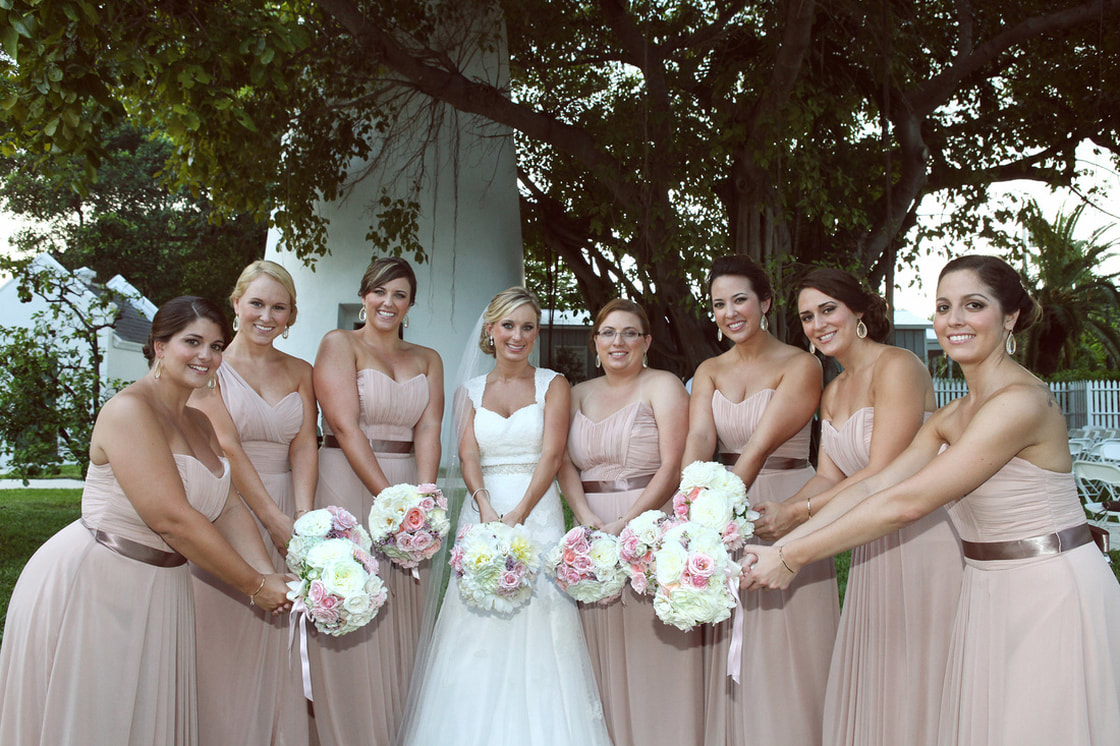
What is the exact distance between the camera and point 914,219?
13.6 metres

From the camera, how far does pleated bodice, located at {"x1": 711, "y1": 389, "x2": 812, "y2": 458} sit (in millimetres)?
4441

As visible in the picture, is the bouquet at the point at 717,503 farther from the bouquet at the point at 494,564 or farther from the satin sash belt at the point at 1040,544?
the satin sash belt at the point at 1040,544

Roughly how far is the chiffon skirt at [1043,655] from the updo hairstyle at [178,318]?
9.72 ft

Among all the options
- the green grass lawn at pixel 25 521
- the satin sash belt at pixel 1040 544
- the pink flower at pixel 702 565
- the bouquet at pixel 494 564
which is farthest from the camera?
the green grass lawn at pixel 25 521

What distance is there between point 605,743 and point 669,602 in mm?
1316

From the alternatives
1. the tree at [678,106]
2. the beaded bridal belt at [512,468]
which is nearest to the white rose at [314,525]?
the beaded bridal belt at [512,468]

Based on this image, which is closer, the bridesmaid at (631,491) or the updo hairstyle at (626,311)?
the bridesmaid at (631,491)

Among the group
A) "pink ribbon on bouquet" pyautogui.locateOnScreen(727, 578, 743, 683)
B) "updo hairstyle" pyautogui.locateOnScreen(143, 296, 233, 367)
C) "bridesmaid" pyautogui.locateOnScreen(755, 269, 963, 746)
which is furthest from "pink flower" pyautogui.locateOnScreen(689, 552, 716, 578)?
"updo hairstyle" pyautogui.locateOnScreen(143, 296, 233, 367)

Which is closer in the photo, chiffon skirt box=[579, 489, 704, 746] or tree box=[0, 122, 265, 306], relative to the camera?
chiffon skirt box=[579, 489, 704, 746]

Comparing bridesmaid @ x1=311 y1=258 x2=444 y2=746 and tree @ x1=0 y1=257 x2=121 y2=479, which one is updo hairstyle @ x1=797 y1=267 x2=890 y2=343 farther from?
tree @ x1=0 y1=257 x2=121 y2=479

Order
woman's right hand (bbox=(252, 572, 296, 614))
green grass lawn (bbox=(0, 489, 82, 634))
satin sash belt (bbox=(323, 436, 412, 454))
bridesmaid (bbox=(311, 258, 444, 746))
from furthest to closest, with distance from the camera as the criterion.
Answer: green grass lawn (bbox=(0, 489, 82, 634)) → satin sash belt (bbox=(323, 436, 412, 454)) → bridesmaid (bbox=(311, 258, 444, 746)) → woman's right hand (bbox=(252, 572, 296, 614))

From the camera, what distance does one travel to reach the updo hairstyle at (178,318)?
11.1ft

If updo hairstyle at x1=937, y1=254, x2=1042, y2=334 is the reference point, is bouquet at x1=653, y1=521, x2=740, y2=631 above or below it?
below

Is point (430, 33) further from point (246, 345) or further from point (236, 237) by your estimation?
point (236, 237)
